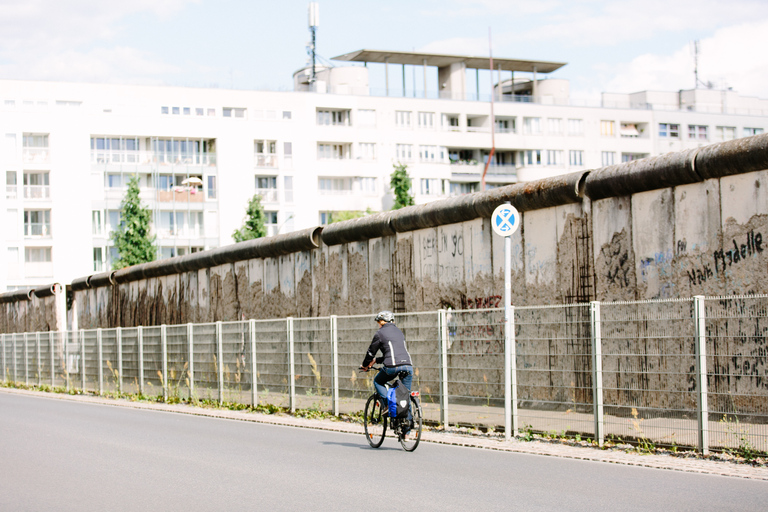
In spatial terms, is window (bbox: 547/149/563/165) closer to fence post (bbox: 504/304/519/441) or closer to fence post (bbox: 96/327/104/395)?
fence post (bbox: 96/327/104/395)

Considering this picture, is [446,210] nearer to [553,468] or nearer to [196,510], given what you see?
[553,468]

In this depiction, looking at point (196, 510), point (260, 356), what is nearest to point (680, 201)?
point (196, 510)

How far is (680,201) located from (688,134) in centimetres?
7935

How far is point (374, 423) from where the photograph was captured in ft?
40.4

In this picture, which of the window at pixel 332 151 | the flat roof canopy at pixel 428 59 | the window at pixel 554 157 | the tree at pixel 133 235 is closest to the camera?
the tree at pixel 133 235

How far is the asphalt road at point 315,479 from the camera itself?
8.12m

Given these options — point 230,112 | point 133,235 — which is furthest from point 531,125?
point 133,235

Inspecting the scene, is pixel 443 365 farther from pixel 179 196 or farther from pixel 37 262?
pixel 179 196

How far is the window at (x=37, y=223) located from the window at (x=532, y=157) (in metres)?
39.8

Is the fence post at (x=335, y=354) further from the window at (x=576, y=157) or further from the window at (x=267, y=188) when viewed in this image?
the window at (x=576, y=157)

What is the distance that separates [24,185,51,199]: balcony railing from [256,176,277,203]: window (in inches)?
599

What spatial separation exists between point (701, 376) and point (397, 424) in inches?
147

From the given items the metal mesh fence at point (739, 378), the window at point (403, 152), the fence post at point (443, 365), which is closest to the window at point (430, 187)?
the window at point (403, 152)

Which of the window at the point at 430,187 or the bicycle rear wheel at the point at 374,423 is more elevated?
the window at the point at 430,187
